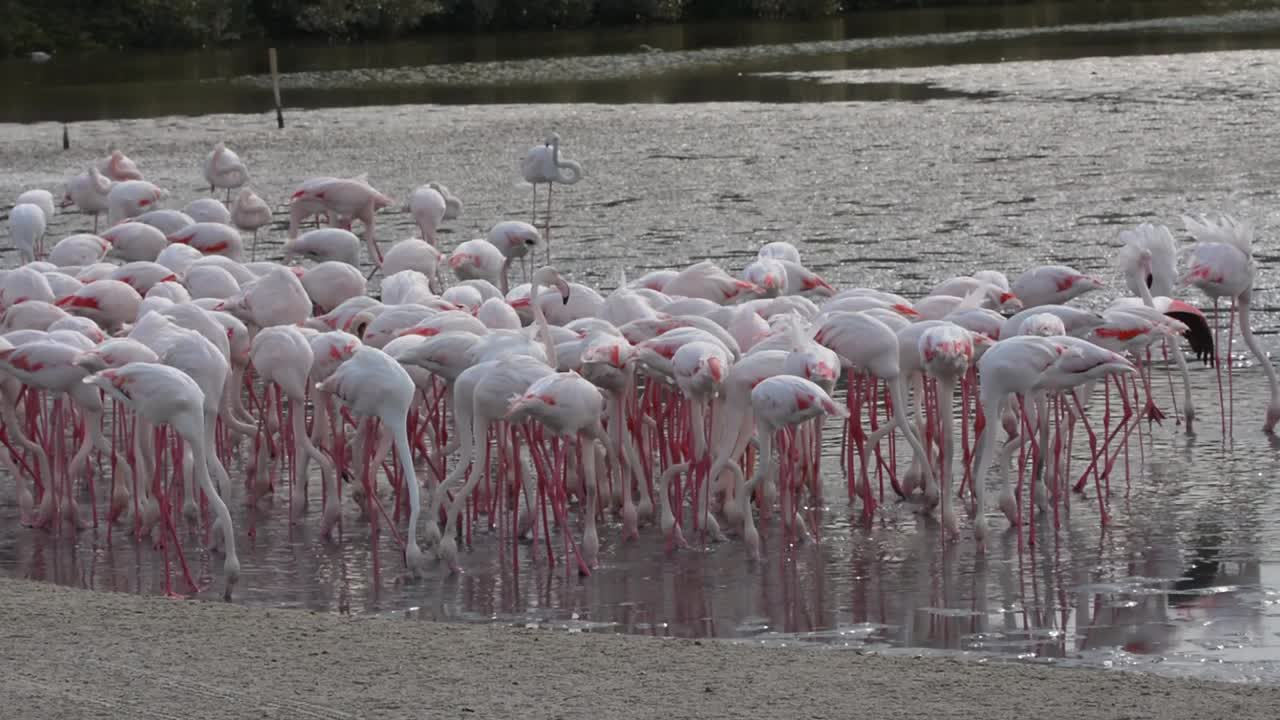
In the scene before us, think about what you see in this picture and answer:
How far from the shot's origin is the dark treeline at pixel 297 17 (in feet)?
154

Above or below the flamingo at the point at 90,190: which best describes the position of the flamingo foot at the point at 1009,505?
below

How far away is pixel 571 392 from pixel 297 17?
43.9m

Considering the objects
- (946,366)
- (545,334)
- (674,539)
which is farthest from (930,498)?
(545,334)

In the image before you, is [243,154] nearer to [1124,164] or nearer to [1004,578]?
[1124,164]

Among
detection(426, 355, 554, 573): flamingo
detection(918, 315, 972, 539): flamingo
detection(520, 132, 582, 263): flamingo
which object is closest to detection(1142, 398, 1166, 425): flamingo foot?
detection(918, 315, 972, 539): flamingo

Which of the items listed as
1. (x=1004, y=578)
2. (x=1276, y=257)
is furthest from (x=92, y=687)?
(x=1276, y=257)

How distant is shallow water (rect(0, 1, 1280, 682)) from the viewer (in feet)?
22.9

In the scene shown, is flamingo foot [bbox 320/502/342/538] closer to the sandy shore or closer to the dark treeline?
the sandy shore

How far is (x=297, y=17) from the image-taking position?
4928 cm

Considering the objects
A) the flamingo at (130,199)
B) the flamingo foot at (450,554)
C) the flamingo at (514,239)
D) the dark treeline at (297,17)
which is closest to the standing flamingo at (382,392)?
the flamingo foot at (450,554)

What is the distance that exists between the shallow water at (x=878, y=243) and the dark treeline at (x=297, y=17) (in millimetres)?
19274

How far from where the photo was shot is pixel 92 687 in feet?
19.0

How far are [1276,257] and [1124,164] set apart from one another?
5345mm

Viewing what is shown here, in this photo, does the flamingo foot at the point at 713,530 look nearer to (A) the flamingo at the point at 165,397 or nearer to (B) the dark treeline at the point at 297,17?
(A) the flamingo at the point at 165,397
